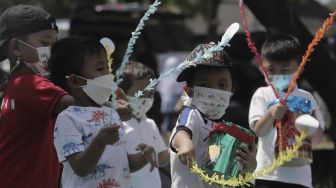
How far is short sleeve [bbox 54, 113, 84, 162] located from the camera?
336 centimetres

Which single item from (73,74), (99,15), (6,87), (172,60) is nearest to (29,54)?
(6,87)

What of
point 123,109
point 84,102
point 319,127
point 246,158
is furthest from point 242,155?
point 319,127

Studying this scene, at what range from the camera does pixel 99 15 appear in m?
12.3

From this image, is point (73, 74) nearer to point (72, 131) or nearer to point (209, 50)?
point (72, 131)

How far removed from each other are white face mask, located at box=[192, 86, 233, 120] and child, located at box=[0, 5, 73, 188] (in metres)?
0.63

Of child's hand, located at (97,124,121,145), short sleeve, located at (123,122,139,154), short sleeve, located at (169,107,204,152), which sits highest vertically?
child's hand, located at (97,124,121,145)

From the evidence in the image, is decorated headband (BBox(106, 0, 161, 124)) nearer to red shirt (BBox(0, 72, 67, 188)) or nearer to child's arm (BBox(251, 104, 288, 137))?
red shirt (BBox(0, 72, 67, 188))

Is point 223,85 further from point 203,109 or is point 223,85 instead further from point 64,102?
point 64,102

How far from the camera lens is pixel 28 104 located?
366 centimetres

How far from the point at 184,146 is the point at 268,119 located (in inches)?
48.4

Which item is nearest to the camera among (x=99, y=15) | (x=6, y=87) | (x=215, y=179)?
(x=215, y=179)

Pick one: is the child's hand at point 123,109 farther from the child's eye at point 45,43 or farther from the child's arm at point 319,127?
the child's arm at point 319,127

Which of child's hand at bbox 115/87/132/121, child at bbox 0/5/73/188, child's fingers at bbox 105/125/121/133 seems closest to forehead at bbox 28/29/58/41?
child at bbox 0/5/73/188

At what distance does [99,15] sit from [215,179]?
9.21 m
